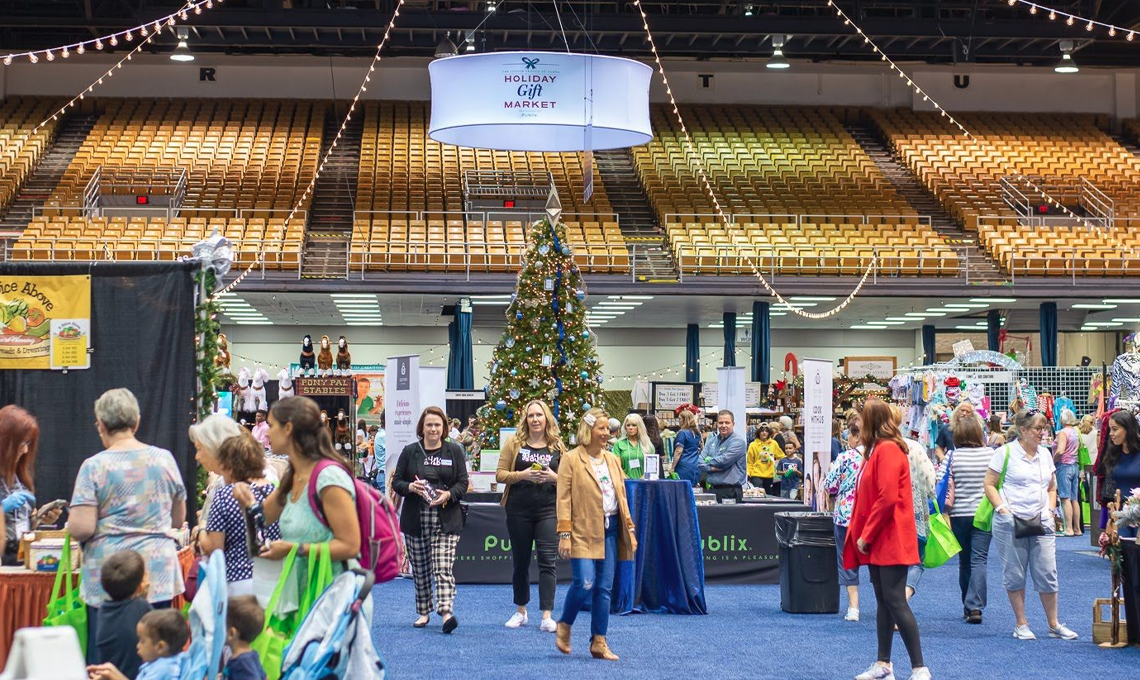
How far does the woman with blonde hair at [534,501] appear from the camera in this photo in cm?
897

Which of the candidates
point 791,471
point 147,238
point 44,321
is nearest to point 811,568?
point 44,321

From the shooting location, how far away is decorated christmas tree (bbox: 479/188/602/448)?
12984mm

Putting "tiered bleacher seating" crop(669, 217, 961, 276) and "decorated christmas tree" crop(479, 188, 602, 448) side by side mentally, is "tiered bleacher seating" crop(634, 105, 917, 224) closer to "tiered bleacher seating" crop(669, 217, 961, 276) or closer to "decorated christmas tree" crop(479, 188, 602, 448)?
"tiered bleacher seating" crop(669, 217, 961, 276)

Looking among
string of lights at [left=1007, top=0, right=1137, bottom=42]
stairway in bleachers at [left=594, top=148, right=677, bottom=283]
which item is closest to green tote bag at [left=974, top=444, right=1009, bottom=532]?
string of lights at [left=1007, top=0, right=1137, bottom=42]

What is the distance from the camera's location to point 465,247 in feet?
76.6

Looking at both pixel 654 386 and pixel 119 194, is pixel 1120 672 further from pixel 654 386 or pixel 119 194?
pixel 119 194

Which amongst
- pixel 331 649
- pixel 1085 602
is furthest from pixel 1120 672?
pixel 331 649

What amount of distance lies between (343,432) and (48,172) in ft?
38.5

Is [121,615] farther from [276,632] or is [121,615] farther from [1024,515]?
[1024,515]

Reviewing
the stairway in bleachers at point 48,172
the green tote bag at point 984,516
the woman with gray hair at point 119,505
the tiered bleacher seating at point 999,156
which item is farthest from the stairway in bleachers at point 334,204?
the woman with gray hair at point 119,505

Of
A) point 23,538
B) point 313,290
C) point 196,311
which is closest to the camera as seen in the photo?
point 23,538

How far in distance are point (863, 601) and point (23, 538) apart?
6.87m

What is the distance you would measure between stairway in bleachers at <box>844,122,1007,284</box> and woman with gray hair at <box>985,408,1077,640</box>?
15.1 m

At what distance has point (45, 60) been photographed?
101 feet
